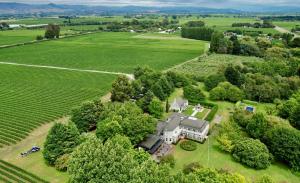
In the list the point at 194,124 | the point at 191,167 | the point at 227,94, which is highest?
the point at 194,124

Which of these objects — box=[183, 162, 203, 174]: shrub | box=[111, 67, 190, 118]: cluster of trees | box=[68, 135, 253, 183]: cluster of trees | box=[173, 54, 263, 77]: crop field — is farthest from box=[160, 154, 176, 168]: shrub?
box=[173, 54, 263, 77]: crop field

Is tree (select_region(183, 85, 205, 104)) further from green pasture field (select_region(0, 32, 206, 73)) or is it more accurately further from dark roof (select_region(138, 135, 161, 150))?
green pasture field (select_region(0, 32, 206, 73))

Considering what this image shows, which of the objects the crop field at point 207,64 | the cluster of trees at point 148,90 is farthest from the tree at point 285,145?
the crop field at point 207,64

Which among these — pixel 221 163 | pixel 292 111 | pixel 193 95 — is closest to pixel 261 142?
pixel 221 163

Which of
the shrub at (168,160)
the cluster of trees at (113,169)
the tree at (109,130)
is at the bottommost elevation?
the shrub at (168,160)

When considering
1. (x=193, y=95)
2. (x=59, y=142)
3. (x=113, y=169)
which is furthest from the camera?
(x=193, y=95)

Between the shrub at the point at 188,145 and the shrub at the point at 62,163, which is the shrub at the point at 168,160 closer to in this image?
the shrub at the point at 188,145

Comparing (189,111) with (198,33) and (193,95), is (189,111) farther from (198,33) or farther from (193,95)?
(198,33)
